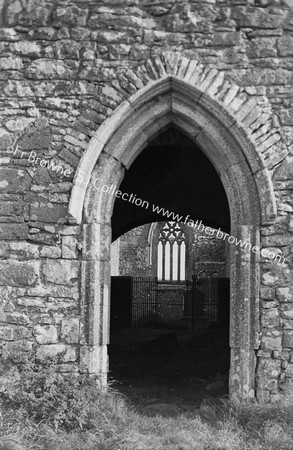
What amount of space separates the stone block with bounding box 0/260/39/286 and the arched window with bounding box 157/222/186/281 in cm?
→ 1535

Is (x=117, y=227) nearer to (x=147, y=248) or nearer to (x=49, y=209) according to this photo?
(x=49, y=209)

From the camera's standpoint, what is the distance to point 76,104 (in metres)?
5.64

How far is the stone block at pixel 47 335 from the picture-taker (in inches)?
218

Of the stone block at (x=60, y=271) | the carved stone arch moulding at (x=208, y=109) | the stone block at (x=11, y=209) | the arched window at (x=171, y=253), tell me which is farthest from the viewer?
the arched window at (x=171, y=253)

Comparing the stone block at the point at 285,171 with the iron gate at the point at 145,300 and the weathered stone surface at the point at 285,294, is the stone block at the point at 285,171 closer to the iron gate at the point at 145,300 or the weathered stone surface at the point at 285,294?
the weathered stone surface at the point at 285,294

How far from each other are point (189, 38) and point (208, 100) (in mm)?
681

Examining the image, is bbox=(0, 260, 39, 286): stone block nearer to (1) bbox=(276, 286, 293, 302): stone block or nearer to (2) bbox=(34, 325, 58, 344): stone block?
(2) bbox=(34, 325, 58, 344): stone block

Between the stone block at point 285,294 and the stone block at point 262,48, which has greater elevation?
the stone block at point 262,48

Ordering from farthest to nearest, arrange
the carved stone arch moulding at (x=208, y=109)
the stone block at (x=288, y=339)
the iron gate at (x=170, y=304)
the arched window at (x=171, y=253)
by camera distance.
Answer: the arched window at (x=171, y=253)
the iron gate at (x=170, y=304)
the carved stone arch moulding at (x=208, y=109)
the stone block at (x=288, y=339)

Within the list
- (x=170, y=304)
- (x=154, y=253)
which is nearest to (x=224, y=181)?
(x=170, y=304)

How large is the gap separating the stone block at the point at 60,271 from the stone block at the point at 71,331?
0.40 meters

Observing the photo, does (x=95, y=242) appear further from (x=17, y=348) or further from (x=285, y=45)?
(x=285, y=45)

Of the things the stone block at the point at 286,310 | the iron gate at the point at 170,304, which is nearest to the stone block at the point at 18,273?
the stone block at the point at 286,310

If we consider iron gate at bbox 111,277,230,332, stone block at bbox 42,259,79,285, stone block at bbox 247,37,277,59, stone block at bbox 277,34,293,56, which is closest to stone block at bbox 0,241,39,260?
stone block at bbox 42,259,79,285
